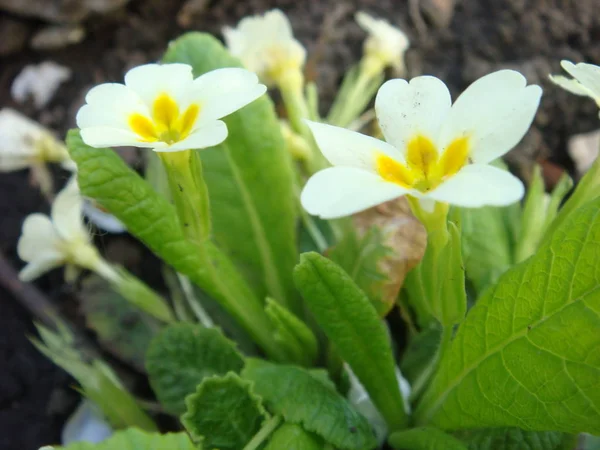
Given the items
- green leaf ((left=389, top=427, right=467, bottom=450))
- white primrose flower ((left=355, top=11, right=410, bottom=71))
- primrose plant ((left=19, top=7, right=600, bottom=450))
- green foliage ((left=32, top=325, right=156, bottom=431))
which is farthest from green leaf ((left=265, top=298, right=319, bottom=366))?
white primrose flower ((left=355, top=11, right=410, bottom=71))

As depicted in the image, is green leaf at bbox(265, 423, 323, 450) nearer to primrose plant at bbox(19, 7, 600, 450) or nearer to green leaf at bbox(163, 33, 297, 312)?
primrose plant at bbox(19, 7, 600, 450)

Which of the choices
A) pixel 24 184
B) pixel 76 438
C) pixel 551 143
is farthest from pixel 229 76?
pixel 551 143

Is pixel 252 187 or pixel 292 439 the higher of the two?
pixel 252 187

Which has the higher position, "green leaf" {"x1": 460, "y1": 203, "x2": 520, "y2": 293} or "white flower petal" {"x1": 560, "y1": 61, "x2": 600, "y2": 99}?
"white flower petal" {"x1": 560, "y1": 61, "x2": 600, "y2": 99}

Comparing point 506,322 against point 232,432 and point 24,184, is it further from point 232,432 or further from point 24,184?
point 24,184

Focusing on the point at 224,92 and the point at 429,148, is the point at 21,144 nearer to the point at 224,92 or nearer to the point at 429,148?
the point at 224,92

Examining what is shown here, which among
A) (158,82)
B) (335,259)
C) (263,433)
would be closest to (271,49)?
(335,259)
